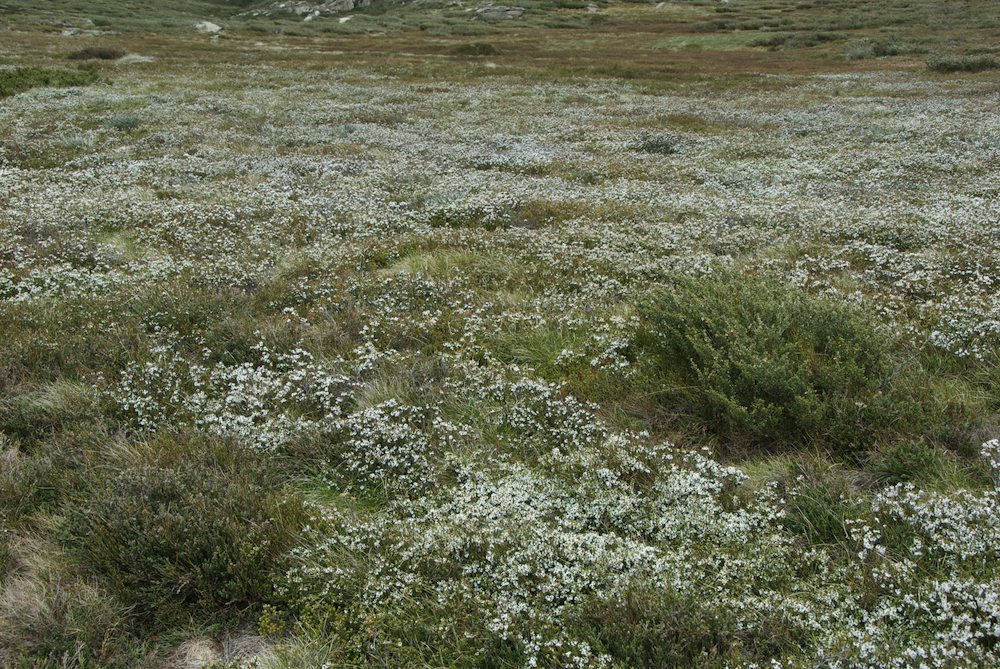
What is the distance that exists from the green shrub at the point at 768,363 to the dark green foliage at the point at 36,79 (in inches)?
1524

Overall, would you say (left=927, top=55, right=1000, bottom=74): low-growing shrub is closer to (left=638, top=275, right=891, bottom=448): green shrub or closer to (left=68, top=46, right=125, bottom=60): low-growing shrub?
(left=638, top=275, right=891, bottom=448): green shrub

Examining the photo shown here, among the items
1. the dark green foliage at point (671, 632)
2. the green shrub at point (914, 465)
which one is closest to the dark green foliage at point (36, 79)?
the dark green foliage at point (671, 632)

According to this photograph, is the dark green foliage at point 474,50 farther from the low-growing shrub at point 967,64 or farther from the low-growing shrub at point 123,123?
the low-growing shrub at point 123,123

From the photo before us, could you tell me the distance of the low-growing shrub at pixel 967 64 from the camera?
4400 cm

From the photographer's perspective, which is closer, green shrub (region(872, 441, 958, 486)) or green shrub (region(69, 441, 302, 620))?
green shrub (region(69, 441, 302, 620))

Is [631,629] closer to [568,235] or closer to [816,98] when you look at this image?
[568,235]

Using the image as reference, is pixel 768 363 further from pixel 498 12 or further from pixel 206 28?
pixel 498 12

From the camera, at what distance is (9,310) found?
26.0 feet

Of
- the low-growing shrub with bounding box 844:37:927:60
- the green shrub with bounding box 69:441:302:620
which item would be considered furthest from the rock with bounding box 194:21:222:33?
the green shrub with bounding box 69:441:302:620

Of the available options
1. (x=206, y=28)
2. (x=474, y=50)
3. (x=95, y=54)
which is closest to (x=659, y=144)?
(x=474, y=50)

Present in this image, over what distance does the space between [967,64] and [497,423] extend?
55.8m

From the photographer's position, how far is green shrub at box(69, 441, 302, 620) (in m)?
4.02

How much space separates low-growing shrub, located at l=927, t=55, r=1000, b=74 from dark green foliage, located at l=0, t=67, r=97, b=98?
2330 inches

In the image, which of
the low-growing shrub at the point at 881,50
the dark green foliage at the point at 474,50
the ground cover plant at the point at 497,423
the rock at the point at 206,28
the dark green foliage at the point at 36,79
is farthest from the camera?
the rock at the point at 206,28
